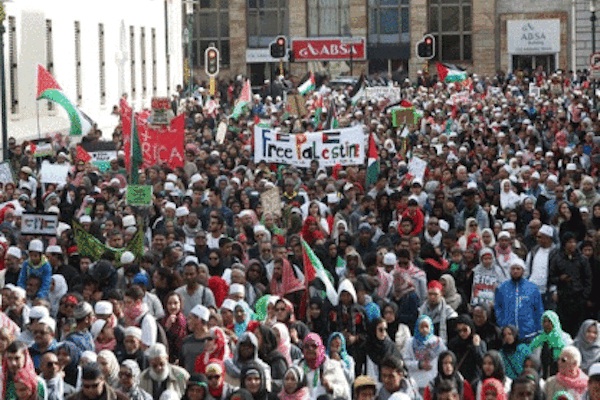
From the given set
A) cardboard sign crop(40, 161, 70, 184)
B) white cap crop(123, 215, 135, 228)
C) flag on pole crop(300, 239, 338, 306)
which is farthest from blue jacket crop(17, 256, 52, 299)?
cardboard sign crop(40, 161, 70, 184)

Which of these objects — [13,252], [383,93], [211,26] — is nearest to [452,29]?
[211,26]

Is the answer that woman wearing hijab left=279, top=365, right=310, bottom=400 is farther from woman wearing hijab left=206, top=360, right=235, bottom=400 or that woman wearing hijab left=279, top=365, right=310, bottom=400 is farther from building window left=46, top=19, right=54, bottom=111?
building window left=46, top=19, right=54, bottom=111

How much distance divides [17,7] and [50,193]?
15451mm

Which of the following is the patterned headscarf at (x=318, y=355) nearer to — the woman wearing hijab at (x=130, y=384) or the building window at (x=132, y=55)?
the woman wearing hijab at (x=130, y=384)

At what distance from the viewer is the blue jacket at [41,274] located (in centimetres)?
1667

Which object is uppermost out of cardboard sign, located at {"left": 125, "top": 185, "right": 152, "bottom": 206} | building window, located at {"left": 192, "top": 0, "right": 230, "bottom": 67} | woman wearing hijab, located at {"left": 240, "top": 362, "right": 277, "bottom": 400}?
building window, located at {"left": 192, "top": 0, "right": 230, "bottom": 67}

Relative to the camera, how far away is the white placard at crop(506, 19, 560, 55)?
226 ft

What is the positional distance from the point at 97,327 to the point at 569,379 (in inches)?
140

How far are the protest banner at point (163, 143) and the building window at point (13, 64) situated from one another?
34.3 ft

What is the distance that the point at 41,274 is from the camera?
16.9 metres

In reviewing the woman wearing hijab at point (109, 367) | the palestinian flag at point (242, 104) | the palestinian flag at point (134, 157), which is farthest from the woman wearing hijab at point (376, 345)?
the palestinian flag at point (242, 104)

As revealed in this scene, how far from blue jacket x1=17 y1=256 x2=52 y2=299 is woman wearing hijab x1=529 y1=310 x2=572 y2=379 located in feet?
14.2

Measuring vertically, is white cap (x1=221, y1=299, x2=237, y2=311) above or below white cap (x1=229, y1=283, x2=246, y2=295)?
below

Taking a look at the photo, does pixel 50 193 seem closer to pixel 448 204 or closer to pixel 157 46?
pixel 448 204
